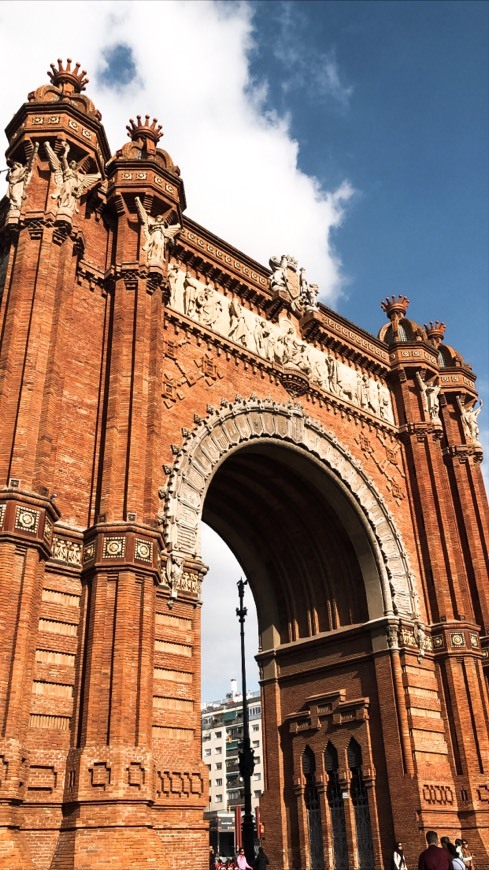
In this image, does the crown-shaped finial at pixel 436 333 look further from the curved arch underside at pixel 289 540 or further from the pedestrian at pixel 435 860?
the pedestrian at pixel 435 860

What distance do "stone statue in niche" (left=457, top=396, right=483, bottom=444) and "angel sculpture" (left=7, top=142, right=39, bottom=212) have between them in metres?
16.7

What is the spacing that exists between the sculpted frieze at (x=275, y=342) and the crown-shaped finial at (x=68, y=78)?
4.57 meters

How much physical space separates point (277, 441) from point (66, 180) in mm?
8206

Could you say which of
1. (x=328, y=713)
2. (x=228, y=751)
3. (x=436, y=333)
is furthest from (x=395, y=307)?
(x=228, y=751)

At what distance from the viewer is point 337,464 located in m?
21.9

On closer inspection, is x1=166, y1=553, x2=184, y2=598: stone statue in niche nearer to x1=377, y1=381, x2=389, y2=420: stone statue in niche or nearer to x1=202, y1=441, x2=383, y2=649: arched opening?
x1=202, y1=441, x2=383, y2=649: arched opening

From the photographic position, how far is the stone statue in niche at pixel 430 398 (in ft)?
83.7

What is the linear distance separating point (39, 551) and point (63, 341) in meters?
4.42

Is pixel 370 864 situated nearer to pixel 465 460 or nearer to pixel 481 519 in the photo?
pixel 481 519

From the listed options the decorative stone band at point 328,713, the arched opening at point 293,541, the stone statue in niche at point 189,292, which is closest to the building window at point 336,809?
the decorative stone band at point 328,713

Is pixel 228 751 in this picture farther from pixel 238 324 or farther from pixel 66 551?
pixel 66 551

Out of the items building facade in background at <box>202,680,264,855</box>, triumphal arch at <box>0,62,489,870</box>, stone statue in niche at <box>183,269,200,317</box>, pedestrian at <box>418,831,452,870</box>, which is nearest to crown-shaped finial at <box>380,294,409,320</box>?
triumphal arch at <box>0,62,489,870</box>

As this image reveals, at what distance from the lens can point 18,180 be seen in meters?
16.3

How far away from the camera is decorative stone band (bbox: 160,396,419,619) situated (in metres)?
16.2
